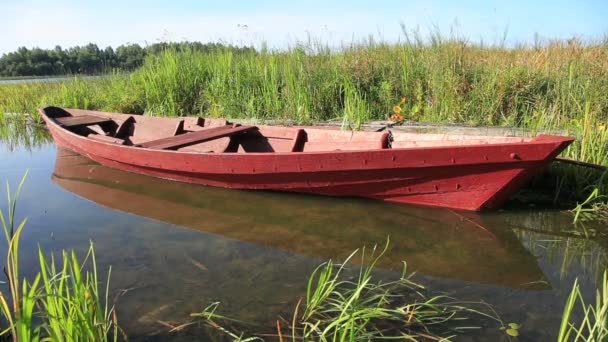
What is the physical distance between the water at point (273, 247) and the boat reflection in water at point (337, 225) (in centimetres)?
1

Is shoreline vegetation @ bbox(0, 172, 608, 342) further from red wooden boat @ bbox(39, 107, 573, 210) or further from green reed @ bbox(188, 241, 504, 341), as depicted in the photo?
red wooden boat @ bbox(39, 107, 573, 210)

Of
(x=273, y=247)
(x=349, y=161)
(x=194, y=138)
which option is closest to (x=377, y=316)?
(x=273, y=247)

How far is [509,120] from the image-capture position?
5719 mm

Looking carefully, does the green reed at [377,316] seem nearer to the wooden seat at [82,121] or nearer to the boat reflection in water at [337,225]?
the boat reflection in water at [337,225]

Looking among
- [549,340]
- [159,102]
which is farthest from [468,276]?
[159,102]

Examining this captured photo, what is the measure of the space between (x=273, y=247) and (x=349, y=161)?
Result: 3.59 feet

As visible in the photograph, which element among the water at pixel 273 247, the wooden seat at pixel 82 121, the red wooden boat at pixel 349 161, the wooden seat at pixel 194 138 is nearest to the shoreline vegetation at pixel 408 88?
the red wooden boat at pixel 349 161

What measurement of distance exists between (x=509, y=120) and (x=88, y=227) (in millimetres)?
4831

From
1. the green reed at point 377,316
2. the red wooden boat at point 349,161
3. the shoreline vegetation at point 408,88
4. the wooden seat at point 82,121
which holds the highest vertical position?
the shoreline vegetation at point 408,88

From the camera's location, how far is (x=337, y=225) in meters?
3.96

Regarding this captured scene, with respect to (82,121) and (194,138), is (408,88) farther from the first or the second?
(82,121)

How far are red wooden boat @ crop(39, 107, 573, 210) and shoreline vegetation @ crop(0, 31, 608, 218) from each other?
81cm

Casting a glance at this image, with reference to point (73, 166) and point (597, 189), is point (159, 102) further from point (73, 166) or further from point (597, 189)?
point (597, 189)

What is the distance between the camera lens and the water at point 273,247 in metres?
2.69
